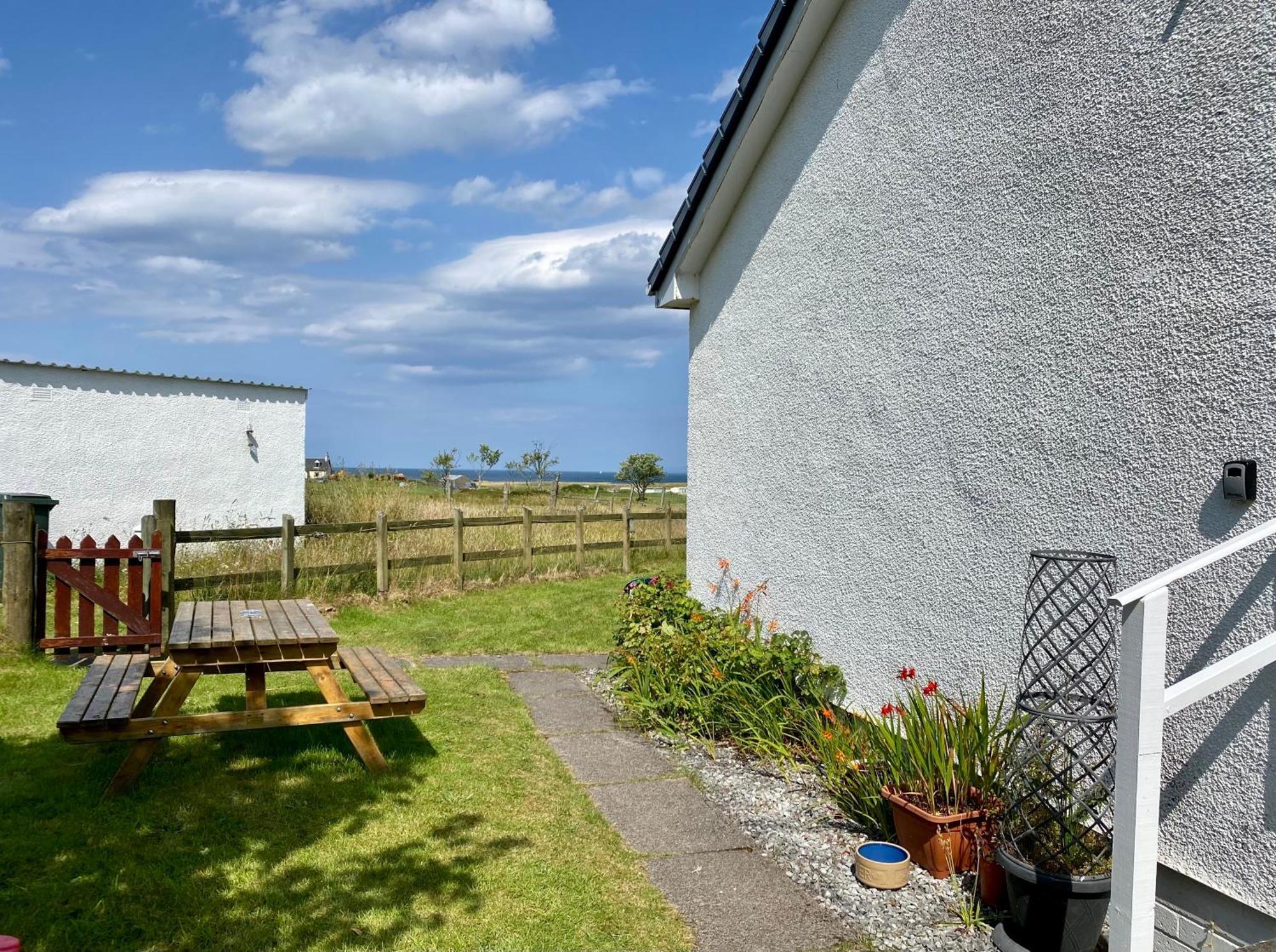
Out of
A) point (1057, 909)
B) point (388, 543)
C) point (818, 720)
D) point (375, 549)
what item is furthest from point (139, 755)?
point (388, 543)

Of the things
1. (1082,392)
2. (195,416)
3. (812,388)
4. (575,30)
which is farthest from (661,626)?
(195,416)

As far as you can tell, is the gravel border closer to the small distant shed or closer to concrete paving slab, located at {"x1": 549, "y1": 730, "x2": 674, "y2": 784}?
concrete paving slab, located at {"x1": 549, "y1": 730, "x2": 674, "y2": 784}

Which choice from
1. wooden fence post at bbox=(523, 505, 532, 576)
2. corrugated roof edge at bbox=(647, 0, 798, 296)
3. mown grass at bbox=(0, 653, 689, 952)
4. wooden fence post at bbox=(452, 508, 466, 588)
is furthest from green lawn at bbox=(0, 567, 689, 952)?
wooden fence post at bbox=(523, 505, 532, 576)

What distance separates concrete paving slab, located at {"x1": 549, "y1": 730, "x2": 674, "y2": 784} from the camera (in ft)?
17.8

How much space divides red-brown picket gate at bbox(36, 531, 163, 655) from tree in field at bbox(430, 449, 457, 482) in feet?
73.8

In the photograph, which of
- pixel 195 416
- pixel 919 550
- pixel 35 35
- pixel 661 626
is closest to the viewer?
pixel 919 550

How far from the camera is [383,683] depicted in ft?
17.4

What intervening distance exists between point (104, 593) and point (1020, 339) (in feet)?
26.1

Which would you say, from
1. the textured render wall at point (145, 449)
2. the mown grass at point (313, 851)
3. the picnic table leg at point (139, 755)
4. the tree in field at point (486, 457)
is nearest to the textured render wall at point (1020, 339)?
the mown grass at point (313, 851)

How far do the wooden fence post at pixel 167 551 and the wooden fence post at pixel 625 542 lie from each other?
7.87 m

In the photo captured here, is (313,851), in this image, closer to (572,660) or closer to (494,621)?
(572,660)

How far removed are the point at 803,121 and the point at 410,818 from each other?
17.5 feet

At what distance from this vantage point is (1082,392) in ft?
12.4

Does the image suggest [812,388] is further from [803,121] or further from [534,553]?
[534,553]
